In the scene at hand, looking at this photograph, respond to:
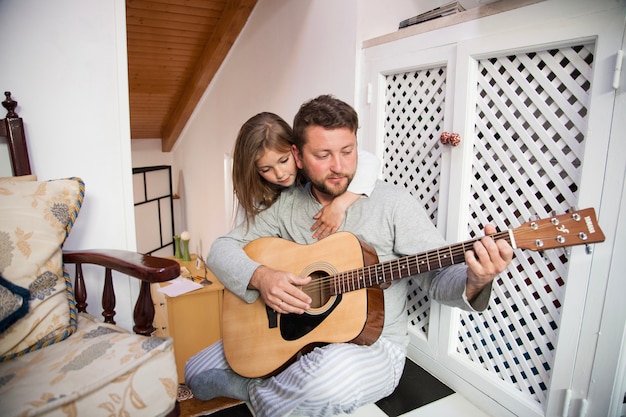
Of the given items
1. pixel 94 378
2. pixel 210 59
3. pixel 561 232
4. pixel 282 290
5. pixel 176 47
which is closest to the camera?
pixel 94 378

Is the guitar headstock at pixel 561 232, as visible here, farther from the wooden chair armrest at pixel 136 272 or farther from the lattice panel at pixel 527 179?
the wooden chair armrest at pixel 136 272

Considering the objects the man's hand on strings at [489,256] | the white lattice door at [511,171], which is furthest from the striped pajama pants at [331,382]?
the man's hand on strings at [489,256]

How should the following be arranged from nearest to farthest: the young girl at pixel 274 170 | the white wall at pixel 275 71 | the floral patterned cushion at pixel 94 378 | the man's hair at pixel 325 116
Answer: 1. the floral patterned cushion at pixel 94 378
2. the man's hair at pixel 325 116
3. the young girl at pixel 274 170
4. the white wall at pixel 275 71

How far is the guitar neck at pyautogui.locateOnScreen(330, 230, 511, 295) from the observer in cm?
113

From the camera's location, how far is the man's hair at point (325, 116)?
4.53 feet

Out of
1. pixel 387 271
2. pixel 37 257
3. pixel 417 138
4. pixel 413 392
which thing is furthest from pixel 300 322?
pixel 417 138

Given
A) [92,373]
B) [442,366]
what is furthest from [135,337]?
[442,366]

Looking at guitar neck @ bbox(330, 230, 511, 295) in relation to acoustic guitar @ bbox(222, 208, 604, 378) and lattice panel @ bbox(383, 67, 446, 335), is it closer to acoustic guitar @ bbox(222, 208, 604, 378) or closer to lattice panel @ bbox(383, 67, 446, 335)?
acoustic guitar @ bbox(222, 208, 604, 378)

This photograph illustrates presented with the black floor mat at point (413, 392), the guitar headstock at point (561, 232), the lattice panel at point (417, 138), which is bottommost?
the black floor mat at point (413, 392)

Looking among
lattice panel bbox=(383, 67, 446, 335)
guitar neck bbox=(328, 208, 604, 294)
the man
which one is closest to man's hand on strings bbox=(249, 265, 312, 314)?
the man

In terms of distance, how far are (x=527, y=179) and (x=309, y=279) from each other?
30.6 inches

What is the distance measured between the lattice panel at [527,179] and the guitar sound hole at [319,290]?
58 cm

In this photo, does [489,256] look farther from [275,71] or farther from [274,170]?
[275,71]

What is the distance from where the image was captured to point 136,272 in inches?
43.2
